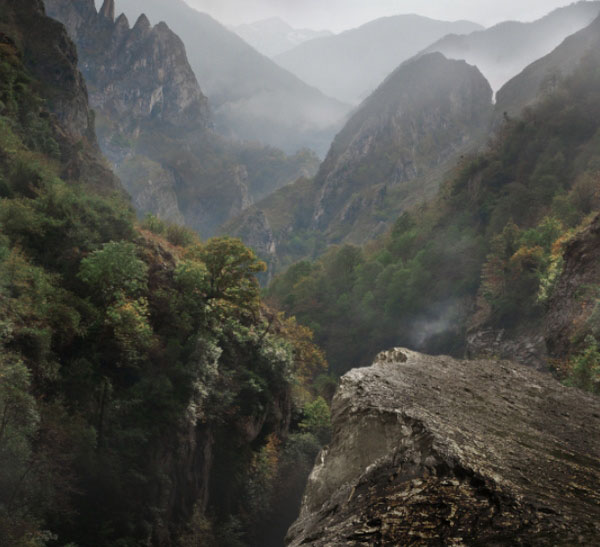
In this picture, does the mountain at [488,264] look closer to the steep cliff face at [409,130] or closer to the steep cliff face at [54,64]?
the steep cliff face at [54,64]

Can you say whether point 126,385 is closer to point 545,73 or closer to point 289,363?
point 289,363

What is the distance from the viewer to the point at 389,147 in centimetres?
17062

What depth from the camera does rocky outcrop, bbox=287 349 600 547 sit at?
3.51 metres

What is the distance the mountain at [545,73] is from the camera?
79.9 m

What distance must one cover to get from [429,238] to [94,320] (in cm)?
5533

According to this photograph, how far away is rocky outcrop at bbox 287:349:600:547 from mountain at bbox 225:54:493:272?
474 ft

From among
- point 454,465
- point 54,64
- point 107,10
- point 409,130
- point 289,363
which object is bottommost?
point 289,363

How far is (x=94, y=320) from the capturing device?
59.3 ft

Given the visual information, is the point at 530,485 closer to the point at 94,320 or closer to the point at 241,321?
the point at 94,320

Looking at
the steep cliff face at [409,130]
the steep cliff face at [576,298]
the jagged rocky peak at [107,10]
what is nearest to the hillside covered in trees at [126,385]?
the steep cliff face at [576,298]

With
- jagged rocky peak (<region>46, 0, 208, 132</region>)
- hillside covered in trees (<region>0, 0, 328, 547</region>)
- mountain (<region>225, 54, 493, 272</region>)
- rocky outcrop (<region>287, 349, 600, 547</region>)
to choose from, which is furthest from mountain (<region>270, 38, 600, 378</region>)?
jagged rocky peak (<region>46, 0, 208, 132</region>)

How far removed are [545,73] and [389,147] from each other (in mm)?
73520

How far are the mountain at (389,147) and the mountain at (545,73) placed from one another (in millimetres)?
29899

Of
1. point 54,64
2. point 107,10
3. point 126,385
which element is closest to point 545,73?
point 54,64
